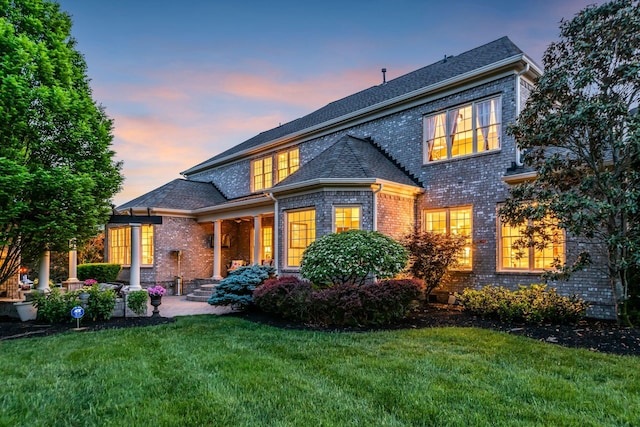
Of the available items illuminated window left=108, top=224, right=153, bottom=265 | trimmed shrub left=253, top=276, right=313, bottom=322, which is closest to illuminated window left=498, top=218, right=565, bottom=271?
trimmed shrub left=253, top=276, right=313, bottom=322

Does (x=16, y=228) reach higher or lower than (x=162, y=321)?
higher

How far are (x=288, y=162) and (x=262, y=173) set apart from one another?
1.69 m

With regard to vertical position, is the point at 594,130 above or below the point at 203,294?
above

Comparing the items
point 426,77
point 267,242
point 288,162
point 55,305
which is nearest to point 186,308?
point 55,305

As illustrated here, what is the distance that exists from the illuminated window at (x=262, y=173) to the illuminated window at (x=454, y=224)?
7.41 metres

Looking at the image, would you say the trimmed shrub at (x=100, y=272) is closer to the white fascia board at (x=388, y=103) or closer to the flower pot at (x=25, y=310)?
the white fascia board at (x=388, y=103)

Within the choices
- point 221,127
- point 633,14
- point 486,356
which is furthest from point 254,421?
point 221,127

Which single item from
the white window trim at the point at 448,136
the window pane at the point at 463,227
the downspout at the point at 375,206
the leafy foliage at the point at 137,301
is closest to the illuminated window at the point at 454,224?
the window pane at the point at 463,227

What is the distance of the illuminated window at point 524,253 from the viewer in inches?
372

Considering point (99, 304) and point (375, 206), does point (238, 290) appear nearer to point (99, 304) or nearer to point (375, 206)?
point (99, 304)

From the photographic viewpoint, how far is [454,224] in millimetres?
11297

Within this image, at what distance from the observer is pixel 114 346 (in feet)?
20.3

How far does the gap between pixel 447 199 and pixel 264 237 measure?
857 cm

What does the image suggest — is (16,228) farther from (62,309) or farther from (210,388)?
(210,388)
